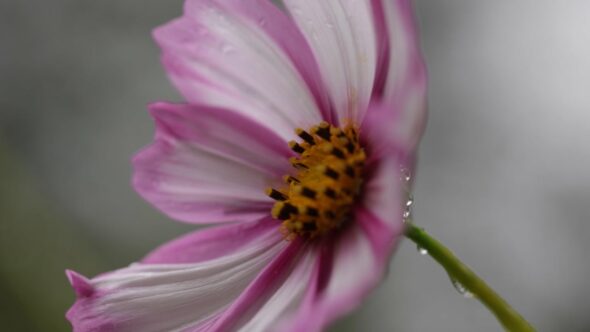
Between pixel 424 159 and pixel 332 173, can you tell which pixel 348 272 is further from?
pixel 424 159

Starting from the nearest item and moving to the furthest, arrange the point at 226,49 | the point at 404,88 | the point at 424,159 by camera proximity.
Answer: the point at 404,88, the point at 226,49, the point at 424,159

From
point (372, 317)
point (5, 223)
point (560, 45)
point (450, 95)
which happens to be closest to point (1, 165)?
point (5, 223)

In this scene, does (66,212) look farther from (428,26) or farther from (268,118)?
(268,118)

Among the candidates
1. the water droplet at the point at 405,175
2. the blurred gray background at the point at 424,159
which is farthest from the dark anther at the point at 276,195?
the blurred gray background at the point at 424,159

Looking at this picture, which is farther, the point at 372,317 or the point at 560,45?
the point at 372,317

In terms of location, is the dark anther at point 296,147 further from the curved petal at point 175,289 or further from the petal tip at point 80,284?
the petal tip at point 80,284

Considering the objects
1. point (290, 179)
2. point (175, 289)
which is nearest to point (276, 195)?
point (290, 179)
